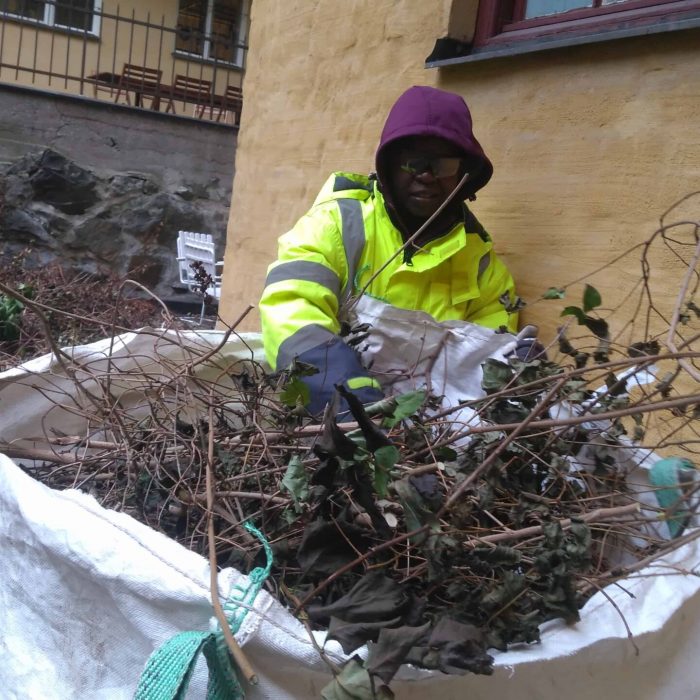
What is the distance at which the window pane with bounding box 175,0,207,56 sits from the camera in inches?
449

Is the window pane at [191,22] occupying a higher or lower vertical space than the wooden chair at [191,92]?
higher

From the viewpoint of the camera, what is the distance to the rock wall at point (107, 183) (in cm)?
795

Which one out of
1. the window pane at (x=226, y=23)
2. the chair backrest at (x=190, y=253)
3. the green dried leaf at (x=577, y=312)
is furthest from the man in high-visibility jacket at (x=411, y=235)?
the window pane at (x=226, y=23)

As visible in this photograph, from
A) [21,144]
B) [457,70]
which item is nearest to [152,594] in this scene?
[457,70]

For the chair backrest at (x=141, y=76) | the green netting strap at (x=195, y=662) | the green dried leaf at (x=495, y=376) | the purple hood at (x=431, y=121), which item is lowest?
the green netting strap at (x=195, y=662)

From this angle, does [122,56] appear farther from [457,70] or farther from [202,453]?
[202,453]

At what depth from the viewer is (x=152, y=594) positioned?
3.16ft

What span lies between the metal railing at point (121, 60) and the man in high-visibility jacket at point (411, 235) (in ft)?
27.2

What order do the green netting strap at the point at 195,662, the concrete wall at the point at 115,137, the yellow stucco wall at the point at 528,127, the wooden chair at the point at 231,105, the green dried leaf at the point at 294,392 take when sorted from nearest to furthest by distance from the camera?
the green netting strap at the point at 195,662 < the green dried leaf at the point at 294,392 < the yellow stucco wall at the point at 528,127 < the concrete wall at the point at 115,137 < the wooden chair at the point at 231,105

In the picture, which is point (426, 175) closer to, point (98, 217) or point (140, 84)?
point (98, 217)

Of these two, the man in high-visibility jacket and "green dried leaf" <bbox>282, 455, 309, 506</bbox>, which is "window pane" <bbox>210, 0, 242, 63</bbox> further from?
"green dried leaf" <bbox>282, 455, 309, 506</bbox>

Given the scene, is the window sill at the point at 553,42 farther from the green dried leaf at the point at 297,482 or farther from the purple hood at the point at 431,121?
the green dried leaf at the point at 297,482

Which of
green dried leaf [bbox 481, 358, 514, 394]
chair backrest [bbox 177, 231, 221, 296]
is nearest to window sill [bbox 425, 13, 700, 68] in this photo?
green dried leaf [bbox 481, 358, 514, 394]

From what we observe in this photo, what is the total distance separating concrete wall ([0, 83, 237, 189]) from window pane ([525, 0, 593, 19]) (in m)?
6.83
